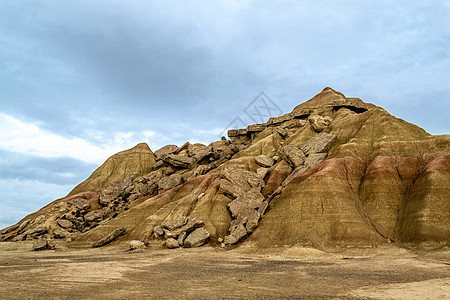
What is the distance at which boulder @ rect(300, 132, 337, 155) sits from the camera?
2507 inches

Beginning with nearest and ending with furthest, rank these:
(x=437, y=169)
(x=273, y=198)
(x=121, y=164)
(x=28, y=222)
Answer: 1. (x=437, y=169)
2. (x=273, y=198)
3. (x=28, y=222)
4. (x=121, y=164)

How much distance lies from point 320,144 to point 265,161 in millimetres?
13007

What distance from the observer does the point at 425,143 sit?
54.2 m

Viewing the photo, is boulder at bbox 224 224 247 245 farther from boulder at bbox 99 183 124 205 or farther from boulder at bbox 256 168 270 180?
boulder at bbox 99 183 124 205

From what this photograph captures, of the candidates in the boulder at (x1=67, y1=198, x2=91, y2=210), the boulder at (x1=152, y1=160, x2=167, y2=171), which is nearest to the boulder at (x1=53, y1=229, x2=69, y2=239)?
the boulder at (x1=67, y1=198, x2=91, y2=210)

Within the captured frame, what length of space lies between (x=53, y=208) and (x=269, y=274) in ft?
254

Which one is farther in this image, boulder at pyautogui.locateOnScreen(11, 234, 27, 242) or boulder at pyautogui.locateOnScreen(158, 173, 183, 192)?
boulder at pyautogui.locateOnScreen(158, 173, 183, 192)

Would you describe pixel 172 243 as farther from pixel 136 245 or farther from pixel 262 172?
pixel 262 172

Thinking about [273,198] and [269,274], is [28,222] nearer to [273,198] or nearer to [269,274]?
[273,198]

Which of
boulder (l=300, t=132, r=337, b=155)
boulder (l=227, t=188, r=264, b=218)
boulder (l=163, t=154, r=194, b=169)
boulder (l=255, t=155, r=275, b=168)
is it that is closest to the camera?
boulder (l=227, t=188, r=264, b=218)

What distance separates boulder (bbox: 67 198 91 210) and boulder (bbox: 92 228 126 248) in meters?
30.0

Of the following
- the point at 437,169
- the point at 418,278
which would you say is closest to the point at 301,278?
the point at 418,278

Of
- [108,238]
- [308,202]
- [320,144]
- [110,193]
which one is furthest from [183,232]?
[110,193]

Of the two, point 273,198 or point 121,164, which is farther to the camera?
point 121,164
